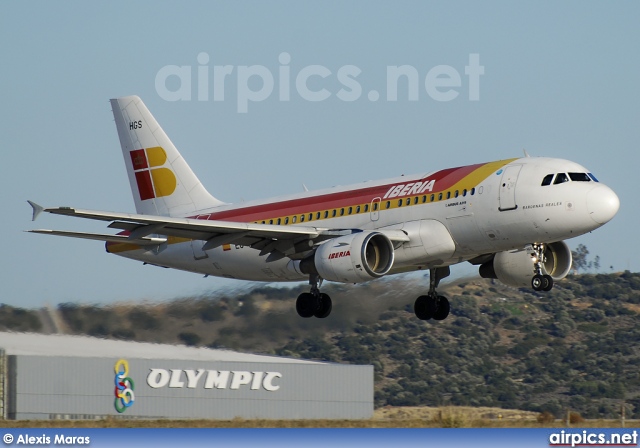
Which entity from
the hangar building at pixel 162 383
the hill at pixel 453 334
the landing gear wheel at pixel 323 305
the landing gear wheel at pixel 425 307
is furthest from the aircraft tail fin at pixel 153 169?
the landing gear wheel at pixel 425 307

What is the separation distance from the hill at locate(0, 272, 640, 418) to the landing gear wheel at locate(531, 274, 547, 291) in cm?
Answer: 1452

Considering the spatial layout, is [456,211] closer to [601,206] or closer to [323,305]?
[601,206]

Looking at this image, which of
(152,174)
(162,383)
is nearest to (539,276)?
(152,174)

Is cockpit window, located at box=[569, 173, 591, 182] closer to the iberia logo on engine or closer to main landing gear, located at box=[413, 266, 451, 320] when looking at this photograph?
the iberia logo on engine

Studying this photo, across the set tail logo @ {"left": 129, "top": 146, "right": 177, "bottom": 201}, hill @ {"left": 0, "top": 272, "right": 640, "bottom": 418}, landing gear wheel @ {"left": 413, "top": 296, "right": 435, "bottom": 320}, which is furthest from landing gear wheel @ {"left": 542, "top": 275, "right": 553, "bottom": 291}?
tail logo @ {"left": 129, "top": 146, "right": 177, "bottom": 201}

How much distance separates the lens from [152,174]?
51.4 m

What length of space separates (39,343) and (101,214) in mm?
19206

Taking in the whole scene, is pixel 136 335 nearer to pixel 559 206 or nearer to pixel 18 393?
pixel 18 393

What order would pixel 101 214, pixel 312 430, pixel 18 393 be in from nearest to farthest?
pixel 101 214
pixel 312 430
pixel 18 393

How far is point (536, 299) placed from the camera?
10144cm

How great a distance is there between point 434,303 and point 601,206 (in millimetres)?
9213

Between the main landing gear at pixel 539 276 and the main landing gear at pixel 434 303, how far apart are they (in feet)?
16.7

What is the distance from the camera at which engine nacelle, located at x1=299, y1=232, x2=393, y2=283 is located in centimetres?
3978

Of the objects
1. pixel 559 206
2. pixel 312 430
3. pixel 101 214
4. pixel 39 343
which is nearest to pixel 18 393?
pixel 39 343
